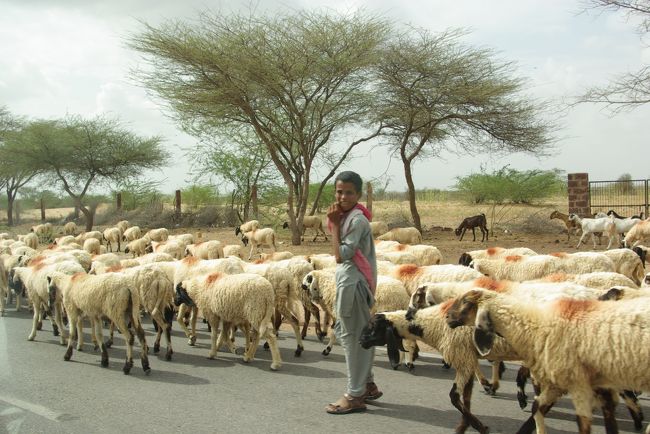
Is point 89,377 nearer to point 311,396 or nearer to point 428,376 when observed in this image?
point 311,396

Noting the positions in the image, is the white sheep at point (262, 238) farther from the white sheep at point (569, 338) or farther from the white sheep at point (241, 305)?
the white sheep at point (569, 338)

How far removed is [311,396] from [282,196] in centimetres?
2110

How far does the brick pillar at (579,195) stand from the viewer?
21516 millimetres

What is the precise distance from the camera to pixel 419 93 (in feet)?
65.5

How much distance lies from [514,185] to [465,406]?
29164mm

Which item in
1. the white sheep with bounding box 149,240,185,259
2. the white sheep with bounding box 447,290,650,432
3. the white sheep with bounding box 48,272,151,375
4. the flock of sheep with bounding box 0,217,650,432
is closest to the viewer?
the white sheep with bounding box 447,290,650,432

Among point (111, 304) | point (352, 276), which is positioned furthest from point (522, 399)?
point (111, 304)

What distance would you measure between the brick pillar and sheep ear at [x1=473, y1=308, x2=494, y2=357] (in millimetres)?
18407

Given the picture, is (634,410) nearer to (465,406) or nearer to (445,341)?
(465,406)

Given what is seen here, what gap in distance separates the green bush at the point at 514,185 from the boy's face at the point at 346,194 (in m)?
27.3

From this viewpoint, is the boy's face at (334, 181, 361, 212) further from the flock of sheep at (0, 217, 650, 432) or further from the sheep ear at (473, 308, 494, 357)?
the sheep ear at (473, 308, 494, 357)

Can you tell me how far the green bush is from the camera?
106ft

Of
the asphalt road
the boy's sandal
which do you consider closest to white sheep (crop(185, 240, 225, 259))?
the asphalt road

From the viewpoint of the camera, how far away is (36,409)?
5.72 meters
